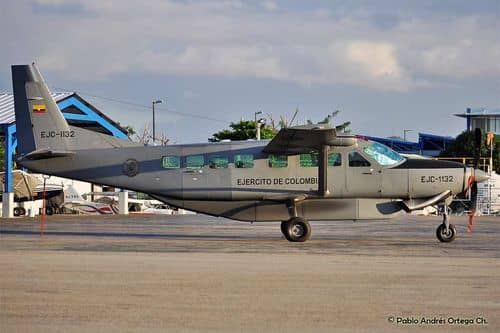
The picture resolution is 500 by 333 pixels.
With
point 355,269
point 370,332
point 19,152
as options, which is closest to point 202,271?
point 355,269

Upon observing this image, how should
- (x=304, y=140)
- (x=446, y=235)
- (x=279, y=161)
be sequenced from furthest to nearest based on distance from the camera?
(x=279, y=161) < (x=304, y=140) < (x=446, y=235)

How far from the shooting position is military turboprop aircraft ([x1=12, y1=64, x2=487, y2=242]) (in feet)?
70.0

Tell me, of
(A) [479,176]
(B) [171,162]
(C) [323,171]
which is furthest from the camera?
(B) [171,162]

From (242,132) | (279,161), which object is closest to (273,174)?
(279,161)

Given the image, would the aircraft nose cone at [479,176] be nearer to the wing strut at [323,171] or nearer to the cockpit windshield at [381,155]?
the cockpit windshield at [381,155]

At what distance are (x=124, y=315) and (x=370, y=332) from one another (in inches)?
110

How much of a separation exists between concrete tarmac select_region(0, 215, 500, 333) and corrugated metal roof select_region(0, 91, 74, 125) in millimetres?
21199

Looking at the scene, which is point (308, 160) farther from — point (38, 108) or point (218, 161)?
point (38, 108)

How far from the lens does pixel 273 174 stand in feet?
71.4

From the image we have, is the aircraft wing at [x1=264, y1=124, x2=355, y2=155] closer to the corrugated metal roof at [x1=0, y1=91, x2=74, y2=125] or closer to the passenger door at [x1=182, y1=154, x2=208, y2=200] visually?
the passenger door at [x1=182, y1=154, x2=208, y2=200]

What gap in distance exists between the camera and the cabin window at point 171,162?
72.3 feet

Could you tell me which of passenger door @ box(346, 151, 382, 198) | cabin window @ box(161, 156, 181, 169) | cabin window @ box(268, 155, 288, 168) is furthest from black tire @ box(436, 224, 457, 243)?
cabin window @ box(161, 156, 181, 169)

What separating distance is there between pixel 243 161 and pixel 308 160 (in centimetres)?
171

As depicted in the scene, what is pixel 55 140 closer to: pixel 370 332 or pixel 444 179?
pixel 444 179
